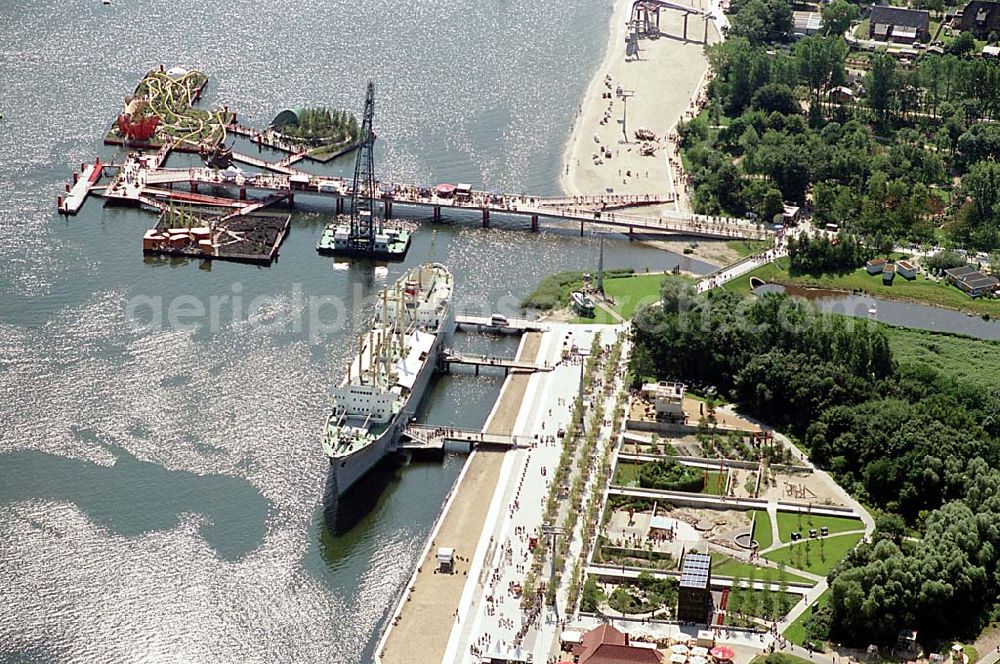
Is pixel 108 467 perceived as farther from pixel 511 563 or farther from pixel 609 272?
pixel 609 272

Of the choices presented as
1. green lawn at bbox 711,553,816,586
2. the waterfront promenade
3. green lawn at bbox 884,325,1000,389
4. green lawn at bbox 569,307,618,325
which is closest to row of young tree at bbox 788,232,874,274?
green lawn at bbox 884,325,1000,389

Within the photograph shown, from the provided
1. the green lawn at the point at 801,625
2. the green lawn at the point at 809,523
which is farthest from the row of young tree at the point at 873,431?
the green lawn at the point at 809,523

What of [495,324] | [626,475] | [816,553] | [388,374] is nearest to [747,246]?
[495,324]

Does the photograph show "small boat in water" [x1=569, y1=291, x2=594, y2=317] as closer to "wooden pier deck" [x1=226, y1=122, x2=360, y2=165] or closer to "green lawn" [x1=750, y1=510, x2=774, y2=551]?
"green lawn" [x1=750, y1=510, x2=774, y2=551]

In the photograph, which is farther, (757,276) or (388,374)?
(757,276)

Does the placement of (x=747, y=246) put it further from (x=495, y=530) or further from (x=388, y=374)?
(x=495, y=530)

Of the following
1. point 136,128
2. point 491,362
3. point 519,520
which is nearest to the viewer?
point 519,520
